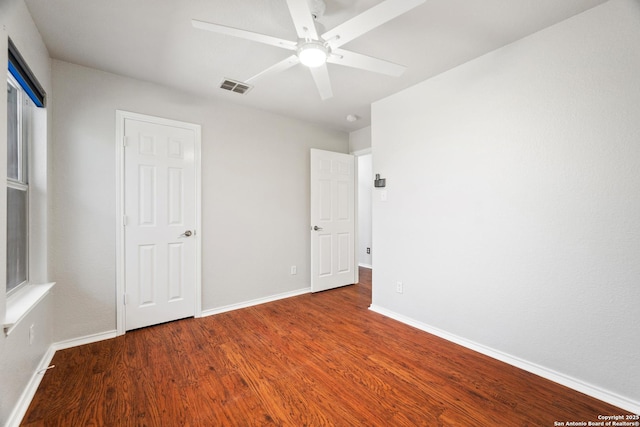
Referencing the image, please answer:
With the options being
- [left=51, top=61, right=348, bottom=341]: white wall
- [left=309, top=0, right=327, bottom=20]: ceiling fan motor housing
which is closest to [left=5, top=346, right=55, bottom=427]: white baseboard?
[left=51, top=61, right=348, bottom=341]: white wall

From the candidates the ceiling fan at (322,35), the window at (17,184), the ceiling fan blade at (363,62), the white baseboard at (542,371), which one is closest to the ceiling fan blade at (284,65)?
the ceiling fan at (322,35)

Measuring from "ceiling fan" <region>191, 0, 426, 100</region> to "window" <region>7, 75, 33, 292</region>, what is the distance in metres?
1.58

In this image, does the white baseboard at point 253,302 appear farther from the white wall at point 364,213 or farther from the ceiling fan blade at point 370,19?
the ceiling fan blade at point 370,19

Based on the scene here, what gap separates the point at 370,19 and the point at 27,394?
2.92m

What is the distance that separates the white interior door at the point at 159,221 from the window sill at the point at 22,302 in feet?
2.10

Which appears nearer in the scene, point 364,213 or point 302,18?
point 302,18

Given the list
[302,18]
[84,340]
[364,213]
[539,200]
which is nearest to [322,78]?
[302,18]

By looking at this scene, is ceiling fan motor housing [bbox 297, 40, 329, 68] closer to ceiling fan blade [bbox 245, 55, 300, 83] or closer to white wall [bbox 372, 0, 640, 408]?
ceiling fan blade [bbox 245, 55, 300, 83]

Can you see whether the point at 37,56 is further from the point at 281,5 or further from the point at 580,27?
the point at 580,27

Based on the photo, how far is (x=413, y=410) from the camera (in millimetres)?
1644

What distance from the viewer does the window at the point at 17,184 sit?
72.1 inches

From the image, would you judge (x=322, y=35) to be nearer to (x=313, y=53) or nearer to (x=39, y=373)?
(x=313, y=53)

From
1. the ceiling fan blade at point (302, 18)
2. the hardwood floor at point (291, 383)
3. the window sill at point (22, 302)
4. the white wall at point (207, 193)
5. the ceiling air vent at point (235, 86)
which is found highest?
the ceiling air vent at point (235, 86)

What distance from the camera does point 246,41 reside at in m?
2.11
